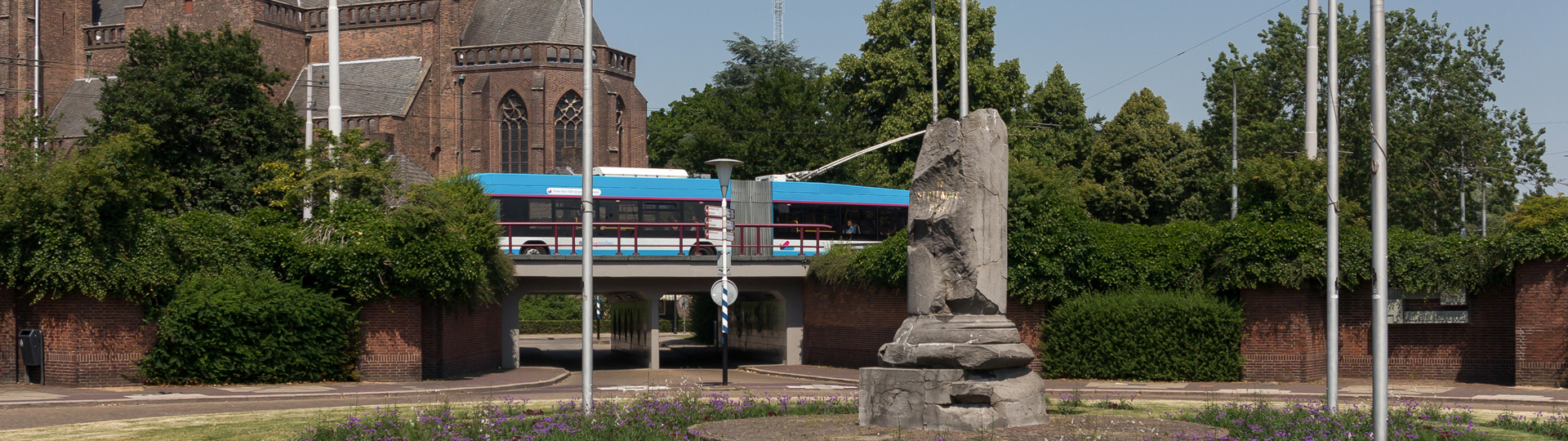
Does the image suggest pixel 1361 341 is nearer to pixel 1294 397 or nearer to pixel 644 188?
pixel 1294 397

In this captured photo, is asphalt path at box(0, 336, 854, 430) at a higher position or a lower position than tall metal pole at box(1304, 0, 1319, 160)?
lower

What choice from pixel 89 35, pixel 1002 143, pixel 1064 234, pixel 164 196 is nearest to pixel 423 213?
pixel 164 196

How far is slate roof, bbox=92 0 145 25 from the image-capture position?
66.9m

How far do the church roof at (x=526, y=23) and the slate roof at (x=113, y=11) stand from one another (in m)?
18.2

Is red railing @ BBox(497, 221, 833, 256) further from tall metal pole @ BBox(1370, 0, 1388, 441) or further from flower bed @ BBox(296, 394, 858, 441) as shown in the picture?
tall metal pole @ BBox(1370, 0, 1388, 441)

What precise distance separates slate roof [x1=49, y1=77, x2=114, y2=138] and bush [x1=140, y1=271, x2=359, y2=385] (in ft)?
140

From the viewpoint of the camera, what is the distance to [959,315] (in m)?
13.5

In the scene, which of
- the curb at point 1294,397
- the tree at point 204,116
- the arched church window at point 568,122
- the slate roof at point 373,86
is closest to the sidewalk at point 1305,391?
the curb at point 1294,397

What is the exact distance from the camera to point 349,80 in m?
63.7

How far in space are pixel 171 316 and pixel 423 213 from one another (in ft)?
15.8

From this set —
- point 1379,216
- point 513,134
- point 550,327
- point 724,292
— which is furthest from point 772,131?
point 1379,216

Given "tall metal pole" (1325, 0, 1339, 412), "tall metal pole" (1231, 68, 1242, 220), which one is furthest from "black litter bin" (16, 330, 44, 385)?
"tall metal pole" (1231, 68, 1242, 220)

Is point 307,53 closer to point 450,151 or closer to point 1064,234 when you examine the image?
point 450,151

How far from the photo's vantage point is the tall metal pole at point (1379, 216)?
10.4 metres
